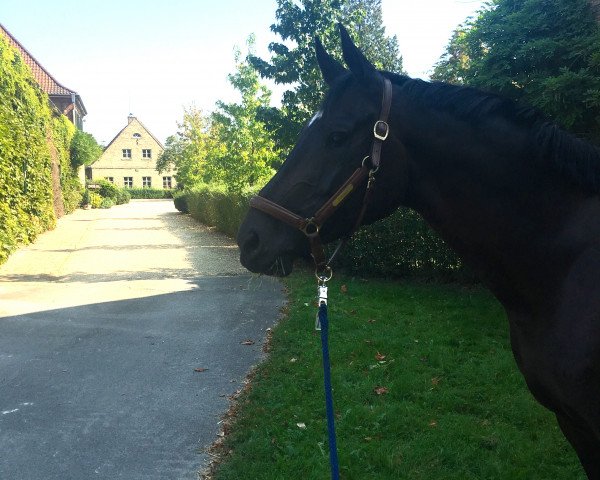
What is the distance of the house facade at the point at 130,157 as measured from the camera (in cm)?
7112

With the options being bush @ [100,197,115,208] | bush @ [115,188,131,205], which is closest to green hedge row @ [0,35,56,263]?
bush @ [100,197,115,208]

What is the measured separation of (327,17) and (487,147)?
8743mm

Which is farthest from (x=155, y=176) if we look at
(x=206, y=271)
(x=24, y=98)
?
(x=206, y=271)

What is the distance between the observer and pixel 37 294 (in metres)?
8.78

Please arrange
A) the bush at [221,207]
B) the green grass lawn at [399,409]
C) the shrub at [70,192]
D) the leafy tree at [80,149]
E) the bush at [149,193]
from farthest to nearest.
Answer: the bush at [149,193], the leafy tree at [80,149], the shrub at [70,192], the bush at [221,207], the green grass lawn at [399,409]

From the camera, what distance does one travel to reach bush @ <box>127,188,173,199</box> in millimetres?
70044

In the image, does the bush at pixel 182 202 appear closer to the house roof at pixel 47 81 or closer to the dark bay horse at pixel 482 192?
the house roof at pixel 47 81

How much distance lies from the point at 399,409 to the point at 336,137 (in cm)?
302

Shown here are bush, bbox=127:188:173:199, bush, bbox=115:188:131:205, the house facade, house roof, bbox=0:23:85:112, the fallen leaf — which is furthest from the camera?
the house facade

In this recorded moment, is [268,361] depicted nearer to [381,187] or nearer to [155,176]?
[381,187]

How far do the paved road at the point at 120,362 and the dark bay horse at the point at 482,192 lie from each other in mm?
2489

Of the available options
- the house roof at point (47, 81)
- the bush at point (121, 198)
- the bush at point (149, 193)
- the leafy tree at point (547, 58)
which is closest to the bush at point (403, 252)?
the leafy tree at point (547, 58)

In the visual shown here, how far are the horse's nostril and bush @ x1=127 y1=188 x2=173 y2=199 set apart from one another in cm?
7093

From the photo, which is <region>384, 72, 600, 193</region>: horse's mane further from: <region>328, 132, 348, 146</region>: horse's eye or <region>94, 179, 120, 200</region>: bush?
<region>94, 179, 120, 200</region>: bush
